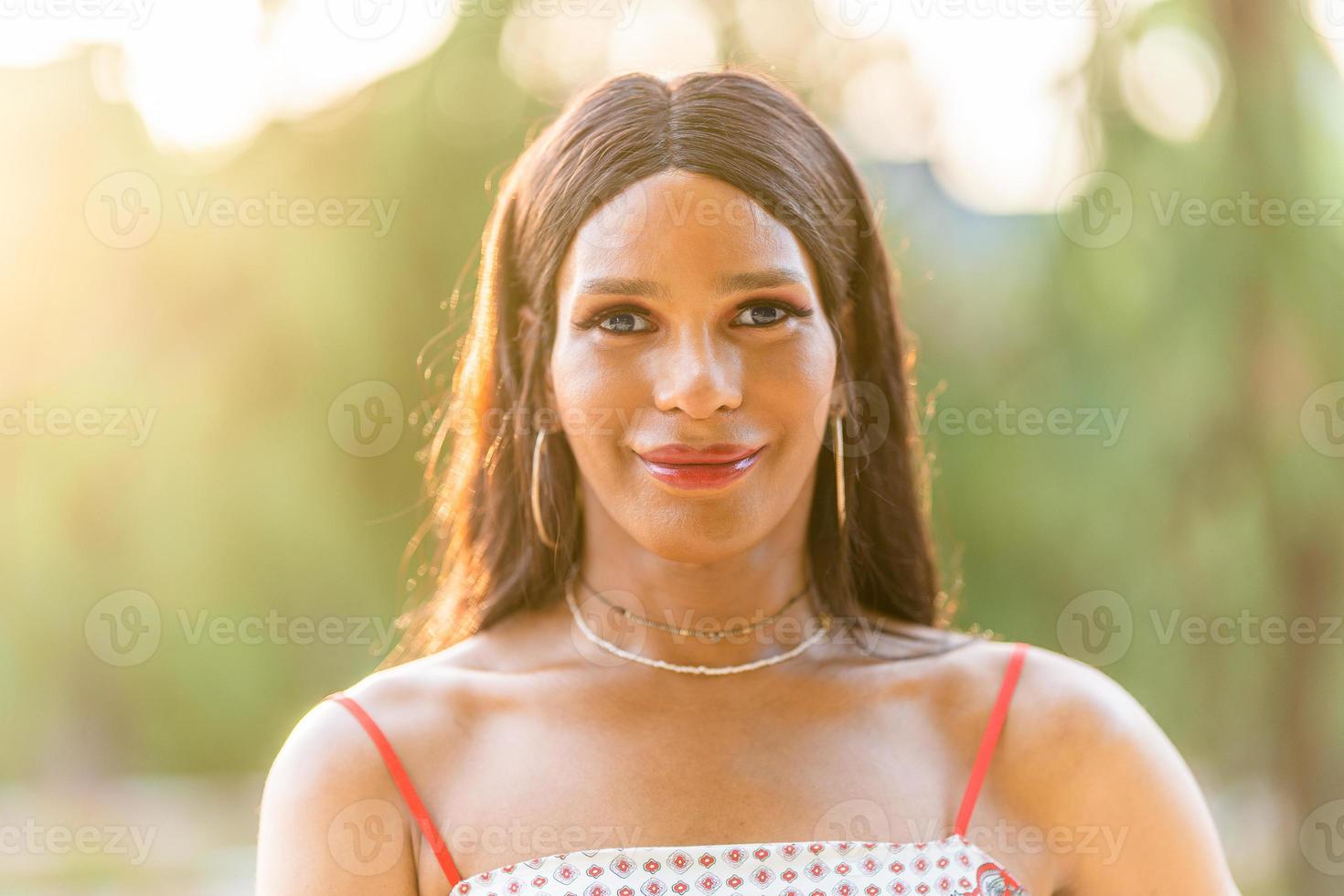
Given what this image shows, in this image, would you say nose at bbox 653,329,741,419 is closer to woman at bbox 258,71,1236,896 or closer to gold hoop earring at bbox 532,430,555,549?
woman at bbox 258,71,1236,896

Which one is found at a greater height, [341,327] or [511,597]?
[341,327]

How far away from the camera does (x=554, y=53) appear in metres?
7.70

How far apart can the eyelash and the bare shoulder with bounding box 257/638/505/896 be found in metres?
0.65

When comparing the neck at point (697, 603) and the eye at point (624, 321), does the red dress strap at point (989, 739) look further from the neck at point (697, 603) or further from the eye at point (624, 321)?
the eye at point (624, 321)

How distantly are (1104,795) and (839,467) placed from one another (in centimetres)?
71

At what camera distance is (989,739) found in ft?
7.74

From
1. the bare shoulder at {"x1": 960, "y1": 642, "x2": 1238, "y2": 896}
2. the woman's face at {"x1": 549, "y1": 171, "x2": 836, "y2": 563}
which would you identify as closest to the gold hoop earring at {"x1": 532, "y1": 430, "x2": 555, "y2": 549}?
the woman's face at {"x1": 549, "y1": 171, "x2": 836, "y2": 563}

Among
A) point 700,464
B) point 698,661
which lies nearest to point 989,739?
point 698,661

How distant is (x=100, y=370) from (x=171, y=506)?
958mm

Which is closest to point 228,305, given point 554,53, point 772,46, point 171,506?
point 171,506

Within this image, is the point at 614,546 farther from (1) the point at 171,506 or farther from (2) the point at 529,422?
(1) the point at 171,506

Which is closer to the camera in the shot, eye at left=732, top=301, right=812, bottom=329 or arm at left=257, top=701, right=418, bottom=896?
arm at left=257, top=701, right=418, bottom=896

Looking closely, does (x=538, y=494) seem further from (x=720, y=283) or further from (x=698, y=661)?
(x=720, y=283)

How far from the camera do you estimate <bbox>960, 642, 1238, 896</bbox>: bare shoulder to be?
2322 mm
